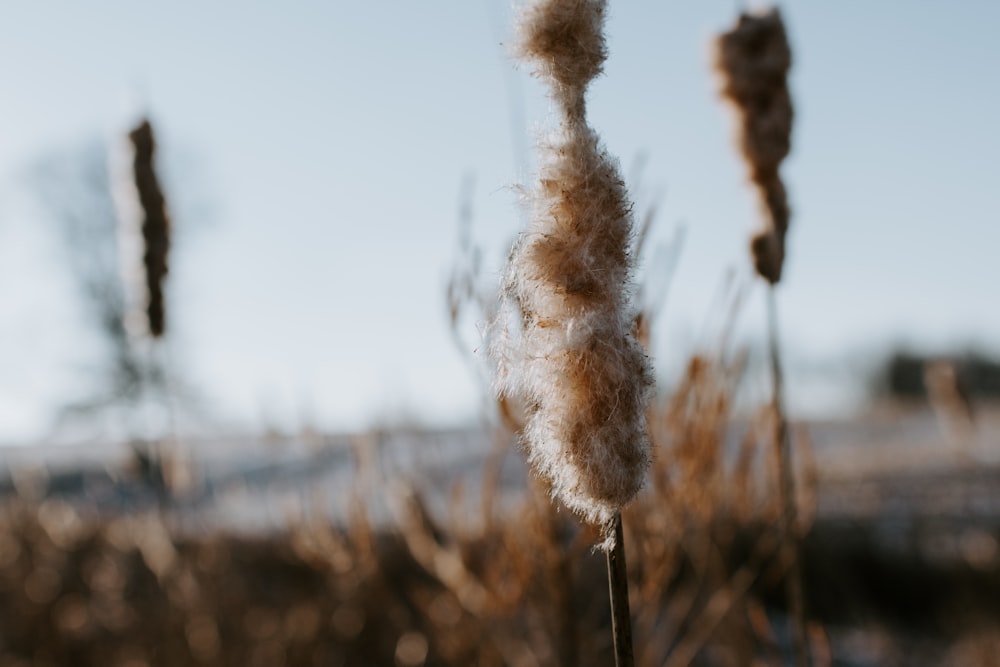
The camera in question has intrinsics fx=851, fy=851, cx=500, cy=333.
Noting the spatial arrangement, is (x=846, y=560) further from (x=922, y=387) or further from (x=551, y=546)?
(x=922, y=387)

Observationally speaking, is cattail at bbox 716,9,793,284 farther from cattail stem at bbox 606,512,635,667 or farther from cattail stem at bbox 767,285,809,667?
cattail stem at bbox 606,512,635,667

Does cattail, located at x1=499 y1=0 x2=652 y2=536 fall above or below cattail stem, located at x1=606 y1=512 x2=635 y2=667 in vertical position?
above

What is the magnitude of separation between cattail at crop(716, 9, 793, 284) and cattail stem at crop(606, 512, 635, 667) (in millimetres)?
1019

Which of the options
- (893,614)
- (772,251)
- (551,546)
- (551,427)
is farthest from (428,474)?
(893,614)

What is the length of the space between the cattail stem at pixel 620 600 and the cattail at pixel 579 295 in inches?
0.6

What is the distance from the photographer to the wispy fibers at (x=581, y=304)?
69 cm

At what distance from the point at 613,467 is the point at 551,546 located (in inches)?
40.2

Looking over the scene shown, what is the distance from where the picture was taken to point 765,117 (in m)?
1.58

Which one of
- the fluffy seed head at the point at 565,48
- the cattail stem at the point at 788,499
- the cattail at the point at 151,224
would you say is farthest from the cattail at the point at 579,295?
the cattail at the point at 151,224

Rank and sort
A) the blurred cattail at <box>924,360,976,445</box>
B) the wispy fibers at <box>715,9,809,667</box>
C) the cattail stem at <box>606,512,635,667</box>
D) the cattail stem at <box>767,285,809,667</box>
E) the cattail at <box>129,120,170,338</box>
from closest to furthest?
the cattail stem at <box>606,512,635,667</box> < the cattail stem at <box>767,285,809,667</box> < the wispy fibers at <box>715,9,809,667</box> < the cattail at <box>129,120,170,338</box> < the blurred cattail at <box>924,360,976,445</box>

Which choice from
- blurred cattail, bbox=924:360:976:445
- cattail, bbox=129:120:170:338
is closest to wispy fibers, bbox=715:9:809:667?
cattail, bbox=129:120:170:338

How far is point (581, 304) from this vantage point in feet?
2.31

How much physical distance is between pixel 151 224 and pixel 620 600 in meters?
2.26

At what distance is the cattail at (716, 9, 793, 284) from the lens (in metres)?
1.58
